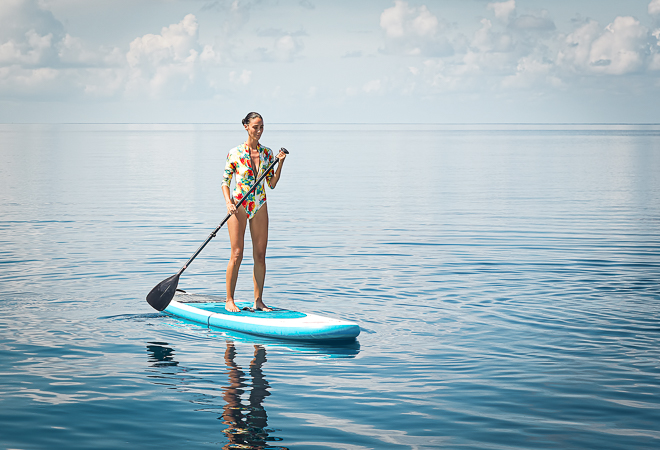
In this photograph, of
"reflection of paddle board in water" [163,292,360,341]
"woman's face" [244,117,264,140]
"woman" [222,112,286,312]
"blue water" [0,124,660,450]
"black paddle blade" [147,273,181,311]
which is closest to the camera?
"blue water" [0,124,660,450]

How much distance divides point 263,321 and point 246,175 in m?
1.95

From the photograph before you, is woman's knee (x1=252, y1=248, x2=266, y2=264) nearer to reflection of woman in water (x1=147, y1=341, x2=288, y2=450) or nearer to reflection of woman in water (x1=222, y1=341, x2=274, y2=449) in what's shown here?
reflection of woman in water (x1=147, y1=341, x2=288, y2=450)

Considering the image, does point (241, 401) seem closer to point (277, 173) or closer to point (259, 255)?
point (259, 255)

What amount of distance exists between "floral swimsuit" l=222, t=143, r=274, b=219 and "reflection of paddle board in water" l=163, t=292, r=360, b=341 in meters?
1.34

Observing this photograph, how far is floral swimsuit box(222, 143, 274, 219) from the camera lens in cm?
959

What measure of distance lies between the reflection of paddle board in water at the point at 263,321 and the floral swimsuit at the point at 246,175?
1.34m

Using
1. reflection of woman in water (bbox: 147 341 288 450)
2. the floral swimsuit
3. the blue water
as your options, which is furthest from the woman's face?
reflection of woman in water (bbox: 147 341 288 450)

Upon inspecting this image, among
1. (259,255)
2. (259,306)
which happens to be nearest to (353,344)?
(259,306)

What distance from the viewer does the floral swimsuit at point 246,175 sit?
959 centimetres

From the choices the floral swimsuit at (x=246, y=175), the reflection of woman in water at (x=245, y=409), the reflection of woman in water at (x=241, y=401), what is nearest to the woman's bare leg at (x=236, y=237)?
the floral swimsuit at (x=246, y=175)

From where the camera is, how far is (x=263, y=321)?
9250 millimetres

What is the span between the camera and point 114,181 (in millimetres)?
37094

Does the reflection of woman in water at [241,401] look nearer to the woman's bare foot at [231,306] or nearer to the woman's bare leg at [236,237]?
the woman's bare foot at [231,306]

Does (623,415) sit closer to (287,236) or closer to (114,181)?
(287,236)
